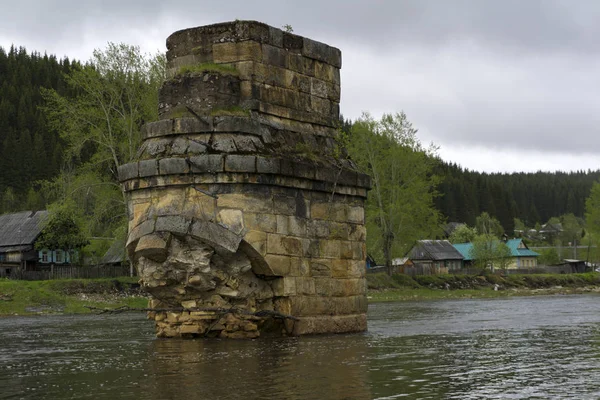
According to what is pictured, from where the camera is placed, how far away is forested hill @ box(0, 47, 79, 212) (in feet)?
403

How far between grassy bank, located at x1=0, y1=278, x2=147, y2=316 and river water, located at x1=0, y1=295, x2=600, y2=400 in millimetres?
20637

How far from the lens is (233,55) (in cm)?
1633

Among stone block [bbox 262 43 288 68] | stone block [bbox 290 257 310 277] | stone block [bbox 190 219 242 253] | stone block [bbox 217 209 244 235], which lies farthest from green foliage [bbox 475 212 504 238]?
stone block [bbox 190 219 242 253]

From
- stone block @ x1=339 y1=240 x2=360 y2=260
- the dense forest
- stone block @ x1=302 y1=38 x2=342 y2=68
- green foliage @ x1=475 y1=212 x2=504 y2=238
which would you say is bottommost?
stone block @ x1=339 y1=240 x2=360 y2=260

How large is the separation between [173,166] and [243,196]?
1341 mm

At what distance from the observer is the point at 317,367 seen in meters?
12.0

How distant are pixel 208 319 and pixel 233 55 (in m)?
4.88

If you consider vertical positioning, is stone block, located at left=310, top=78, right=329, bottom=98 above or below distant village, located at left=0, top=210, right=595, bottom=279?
above

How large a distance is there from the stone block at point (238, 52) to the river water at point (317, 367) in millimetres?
5187

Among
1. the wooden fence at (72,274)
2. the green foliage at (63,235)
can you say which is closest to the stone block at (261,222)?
the wooden fence at (72,274)

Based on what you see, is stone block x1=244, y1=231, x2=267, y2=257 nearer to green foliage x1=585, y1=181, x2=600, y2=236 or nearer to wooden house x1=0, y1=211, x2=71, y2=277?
wooden house x1=0, y1=211, x2=71, y2=277

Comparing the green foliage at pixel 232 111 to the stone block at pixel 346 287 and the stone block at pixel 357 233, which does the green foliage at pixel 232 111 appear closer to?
the stone block at pixel 357 233

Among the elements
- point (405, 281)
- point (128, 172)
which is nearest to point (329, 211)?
point (128, 172)

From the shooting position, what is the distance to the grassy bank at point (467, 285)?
54688 mm
